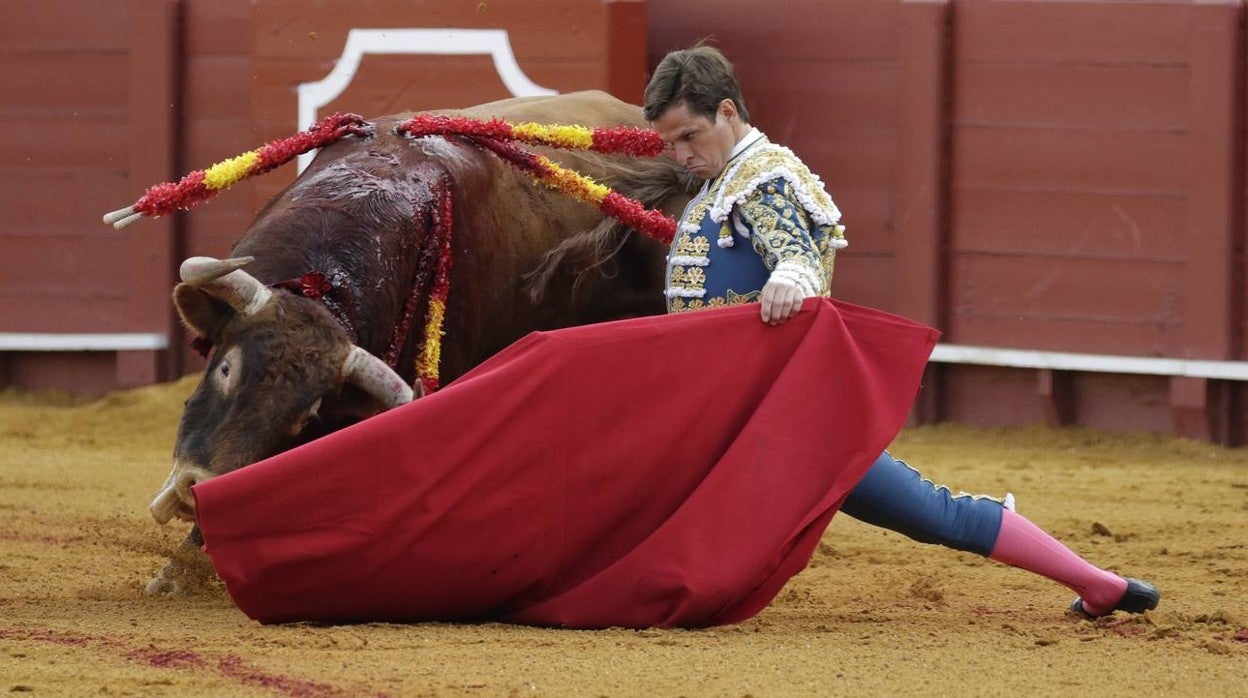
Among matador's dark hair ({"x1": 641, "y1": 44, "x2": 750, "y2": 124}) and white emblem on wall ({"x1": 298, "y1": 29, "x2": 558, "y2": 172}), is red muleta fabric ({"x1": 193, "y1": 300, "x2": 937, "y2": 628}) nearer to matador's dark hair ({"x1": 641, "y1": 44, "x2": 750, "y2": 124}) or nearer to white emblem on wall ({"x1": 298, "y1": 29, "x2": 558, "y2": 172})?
matador's dark hair ({"x1": 641, "y1": 44, "x2": 750, "y2": 124})

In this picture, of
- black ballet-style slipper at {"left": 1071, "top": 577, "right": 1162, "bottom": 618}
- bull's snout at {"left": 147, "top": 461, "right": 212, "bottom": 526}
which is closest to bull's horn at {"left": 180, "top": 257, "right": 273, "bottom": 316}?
bull's snout at {"left": 147, "top": 461, "right": 212, "bottom": 526}

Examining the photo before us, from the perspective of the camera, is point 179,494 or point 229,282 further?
point 229,282

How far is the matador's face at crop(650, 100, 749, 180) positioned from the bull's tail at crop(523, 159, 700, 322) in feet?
3.00

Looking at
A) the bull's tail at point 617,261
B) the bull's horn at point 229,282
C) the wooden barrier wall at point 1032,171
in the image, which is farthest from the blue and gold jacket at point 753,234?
the wooden barrier wall at point 1032,171

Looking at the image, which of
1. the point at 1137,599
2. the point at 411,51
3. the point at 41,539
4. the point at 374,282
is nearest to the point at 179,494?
the point at 374,282

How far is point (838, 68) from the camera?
21.7ft

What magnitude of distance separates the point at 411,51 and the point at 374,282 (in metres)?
2.91

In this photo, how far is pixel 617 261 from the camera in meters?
4.30

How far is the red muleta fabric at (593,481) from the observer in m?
2.96

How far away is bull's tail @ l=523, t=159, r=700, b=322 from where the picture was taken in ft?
13.7

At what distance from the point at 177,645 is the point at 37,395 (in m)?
4.43

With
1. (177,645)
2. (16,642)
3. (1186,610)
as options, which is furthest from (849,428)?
(16,642)

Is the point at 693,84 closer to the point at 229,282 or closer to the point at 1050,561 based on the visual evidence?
the point at 229,282

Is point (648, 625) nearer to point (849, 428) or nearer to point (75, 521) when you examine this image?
point (849, 428)
